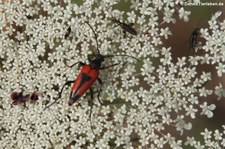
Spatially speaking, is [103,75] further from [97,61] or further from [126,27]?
[126,27]

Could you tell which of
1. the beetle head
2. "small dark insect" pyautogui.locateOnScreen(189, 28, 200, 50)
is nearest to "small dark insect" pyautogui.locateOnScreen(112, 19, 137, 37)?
the beetle head

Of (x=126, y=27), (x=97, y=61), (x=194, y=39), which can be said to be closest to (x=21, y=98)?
(x=97, y=61)

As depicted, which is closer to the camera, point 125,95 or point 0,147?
point 125,95

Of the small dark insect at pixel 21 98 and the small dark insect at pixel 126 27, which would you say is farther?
the small dark insect at pixel 21 98

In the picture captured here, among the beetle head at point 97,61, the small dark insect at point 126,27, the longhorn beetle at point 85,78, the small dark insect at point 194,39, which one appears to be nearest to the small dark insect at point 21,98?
the longhorn beetle at point 85,78

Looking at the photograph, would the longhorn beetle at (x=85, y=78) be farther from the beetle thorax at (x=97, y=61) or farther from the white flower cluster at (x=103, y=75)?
the white flower cluster at (x=103, y=75)

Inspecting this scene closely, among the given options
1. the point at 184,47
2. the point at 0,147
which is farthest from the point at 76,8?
the point at 0,147

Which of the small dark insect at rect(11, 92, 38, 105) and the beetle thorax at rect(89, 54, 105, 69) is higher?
the beetle thorax at rect(89, 54, 105, 69)

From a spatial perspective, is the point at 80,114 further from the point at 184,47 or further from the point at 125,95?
the point at 184,47

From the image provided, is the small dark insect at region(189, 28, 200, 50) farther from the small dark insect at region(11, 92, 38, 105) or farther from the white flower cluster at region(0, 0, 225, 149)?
the small dark insect at region(11, 92, 38, 105)
